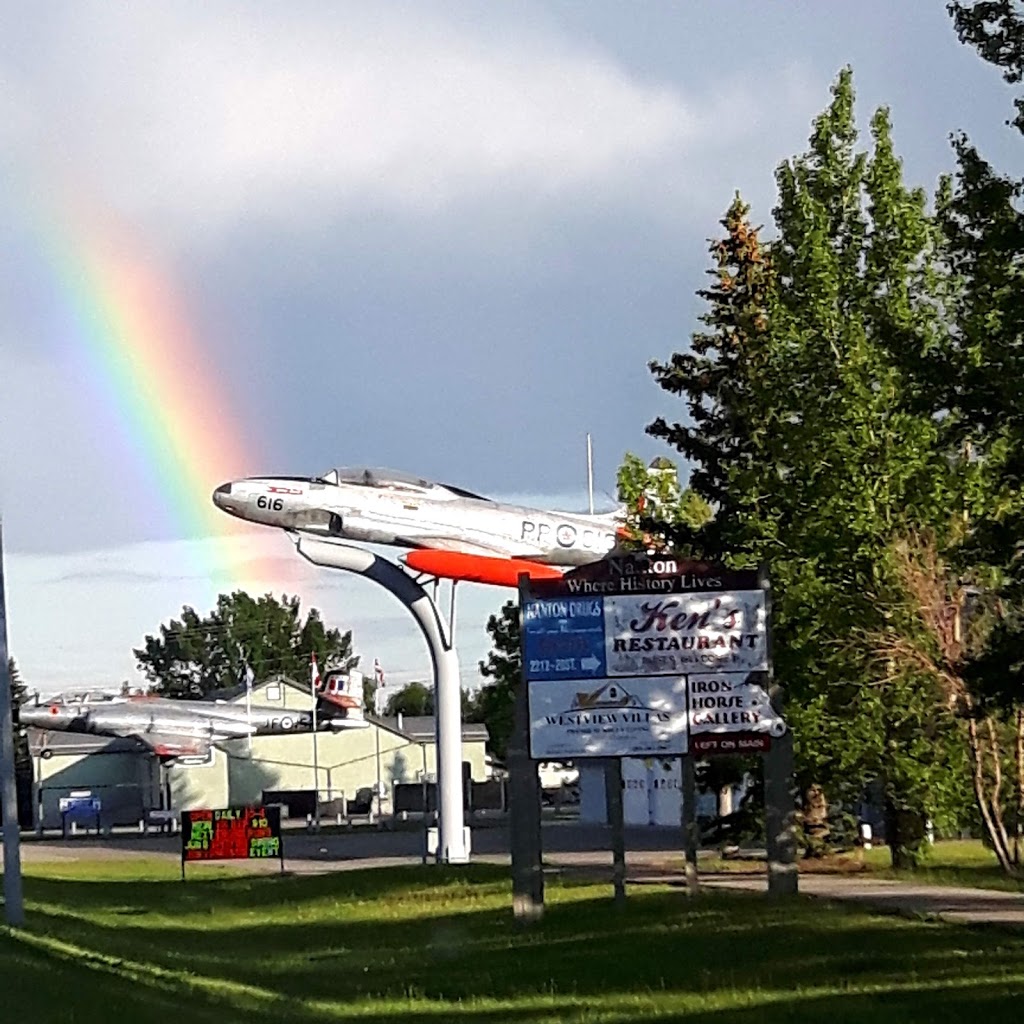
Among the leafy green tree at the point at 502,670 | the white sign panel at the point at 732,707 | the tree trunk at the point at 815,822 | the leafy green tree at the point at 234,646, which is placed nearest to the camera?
the white sign panel at the point at 732,707

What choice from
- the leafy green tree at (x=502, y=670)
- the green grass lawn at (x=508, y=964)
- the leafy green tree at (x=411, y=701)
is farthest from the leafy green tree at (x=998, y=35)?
the leafy green tree at (x=411, y=701)

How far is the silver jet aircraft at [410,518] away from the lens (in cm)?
4356

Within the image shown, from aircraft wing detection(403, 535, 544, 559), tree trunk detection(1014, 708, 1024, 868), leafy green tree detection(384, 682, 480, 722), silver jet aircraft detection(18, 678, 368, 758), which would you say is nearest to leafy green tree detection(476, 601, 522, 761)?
silver jet aircraft detection(18, 678, 368, 758)

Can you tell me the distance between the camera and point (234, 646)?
168750mm

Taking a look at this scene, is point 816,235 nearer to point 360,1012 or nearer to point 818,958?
point 818,958

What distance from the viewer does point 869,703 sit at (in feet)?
99.6

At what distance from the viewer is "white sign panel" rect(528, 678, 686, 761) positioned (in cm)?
2695

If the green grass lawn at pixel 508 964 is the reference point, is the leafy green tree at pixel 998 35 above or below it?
above

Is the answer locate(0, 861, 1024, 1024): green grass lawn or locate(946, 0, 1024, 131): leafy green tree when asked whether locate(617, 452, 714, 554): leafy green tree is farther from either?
locate(946, 0, 1024, 131): leafy green tree

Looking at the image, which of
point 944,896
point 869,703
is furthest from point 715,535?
point 944,896

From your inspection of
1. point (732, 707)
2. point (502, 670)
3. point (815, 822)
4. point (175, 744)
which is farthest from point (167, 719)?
point (732, 707)

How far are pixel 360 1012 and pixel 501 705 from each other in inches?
2800

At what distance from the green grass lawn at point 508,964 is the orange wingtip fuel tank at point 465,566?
440 inches

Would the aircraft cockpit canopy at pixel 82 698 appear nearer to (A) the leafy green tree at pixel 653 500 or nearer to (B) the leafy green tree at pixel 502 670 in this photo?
(B) the leafy green tree at pixel 502 670
